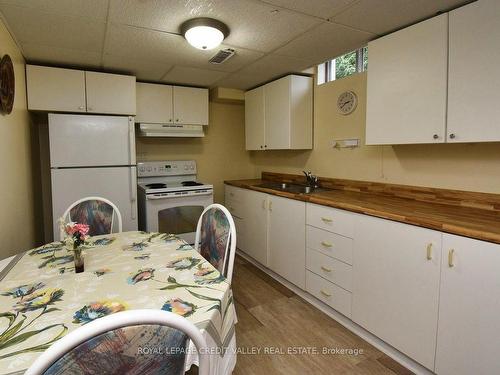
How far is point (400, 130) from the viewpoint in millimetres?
1922

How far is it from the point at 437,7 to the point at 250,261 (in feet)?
8.87

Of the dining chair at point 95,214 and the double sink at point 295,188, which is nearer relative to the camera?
the dining chair at point 95,214

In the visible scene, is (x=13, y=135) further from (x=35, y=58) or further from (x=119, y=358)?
(x=119, y=358)

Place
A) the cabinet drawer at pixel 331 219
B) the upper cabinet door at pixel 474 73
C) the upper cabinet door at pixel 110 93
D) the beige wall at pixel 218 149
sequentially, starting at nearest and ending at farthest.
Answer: the upper cabinet door at pixel 474 73, the cabinet drawer at pixel 331 219, the upper cabinet door at pixel 110 93, the beige wall at pixel 218 149

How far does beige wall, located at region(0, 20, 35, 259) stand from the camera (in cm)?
183

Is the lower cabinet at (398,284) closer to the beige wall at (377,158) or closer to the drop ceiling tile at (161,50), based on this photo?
the beige wall at (377,158)

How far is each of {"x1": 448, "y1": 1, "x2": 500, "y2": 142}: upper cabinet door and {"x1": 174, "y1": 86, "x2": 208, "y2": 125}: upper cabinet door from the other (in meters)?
2.51

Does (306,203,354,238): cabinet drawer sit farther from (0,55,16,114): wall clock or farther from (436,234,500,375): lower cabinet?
(0,55,16,114): wall clock

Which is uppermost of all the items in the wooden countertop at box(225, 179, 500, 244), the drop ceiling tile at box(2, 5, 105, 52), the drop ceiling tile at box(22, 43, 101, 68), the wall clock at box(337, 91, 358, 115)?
the drop ceiling tile at box(22, 43, 101, 68)

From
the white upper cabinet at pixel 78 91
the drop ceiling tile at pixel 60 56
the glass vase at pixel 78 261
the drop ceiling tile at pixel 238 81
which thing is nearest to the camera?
the glass vase at pixel 78 261

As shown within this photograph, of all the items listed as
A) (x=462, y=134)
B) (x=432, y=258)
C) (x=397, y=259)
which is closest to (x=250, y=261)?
(x=397, y=259)

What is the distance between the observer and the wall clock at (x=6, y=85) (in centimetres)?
176

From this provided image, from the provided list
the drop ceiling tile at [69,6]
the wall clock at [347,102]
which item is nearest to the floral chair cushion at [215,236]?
the drop ceiling tile at [69,6]

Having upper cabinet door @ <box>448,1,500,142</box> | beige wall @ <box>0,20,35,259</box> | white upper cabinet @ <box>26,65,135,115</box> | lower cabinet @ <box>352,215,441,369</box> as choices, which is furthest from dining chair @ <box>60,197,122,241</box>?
upper cabinet door @ <box>448,1,500,142</box>
